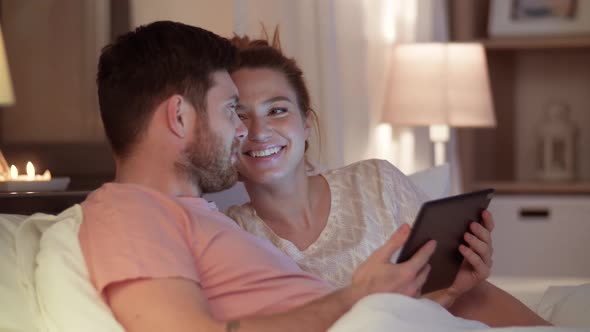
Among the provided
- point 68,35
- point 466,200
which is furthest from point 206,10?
point 466,200

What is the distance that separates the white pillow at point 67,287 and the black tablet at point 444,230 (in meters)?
0.39

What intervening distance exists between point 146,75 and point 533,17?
9.28 feet

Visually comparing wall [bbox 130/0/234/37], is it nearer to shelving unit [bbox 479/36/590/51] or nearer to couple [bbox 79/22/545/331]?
couple [bbox 79/22/545/331]

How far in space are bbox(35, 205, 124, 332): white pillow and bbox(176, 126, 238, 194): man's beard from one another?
0.56 feet

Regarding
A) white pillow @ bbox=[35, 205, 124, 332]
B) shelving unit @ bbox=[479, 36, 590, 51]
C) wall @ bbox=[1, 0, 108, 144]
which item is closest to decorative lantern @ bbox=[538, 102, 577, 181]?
shelving unit @ bbox=[479, 36, 590, 51]

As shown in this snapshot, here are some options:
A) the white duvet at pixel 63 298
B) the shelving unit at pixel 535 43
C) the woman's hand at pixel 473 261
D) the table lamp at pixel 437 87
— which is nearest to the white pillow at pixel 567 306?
the woman's hand at pixel 473 261

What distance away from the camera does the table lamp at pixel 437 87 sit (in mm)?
3490

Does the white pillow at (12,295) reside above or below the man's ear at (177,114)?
below

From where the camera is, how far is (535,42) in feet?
12.8

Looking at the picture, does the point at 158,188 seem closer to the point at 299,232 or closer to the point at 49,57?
the point at 299,232

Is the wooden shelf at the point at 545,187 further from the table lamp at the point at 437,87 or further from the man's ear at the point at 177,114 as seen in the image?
the man's ear at the point at 177,114

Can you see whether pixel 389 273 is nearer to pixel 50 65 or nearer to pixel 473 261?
pixel 473 261

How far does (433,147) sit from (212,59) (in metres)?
2.46

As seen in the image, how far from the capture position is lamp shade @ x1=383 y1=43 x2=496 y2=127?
3492 millimetres
